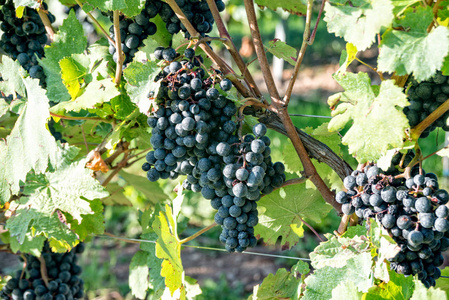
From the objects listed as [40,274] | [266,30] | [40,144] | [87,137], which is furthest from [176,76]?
[266,30]

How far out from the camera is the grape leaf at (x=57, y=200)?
1303 mm

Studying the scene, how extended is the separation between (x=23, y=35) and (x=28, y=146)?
536mm

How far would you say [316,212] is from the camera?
1.34m

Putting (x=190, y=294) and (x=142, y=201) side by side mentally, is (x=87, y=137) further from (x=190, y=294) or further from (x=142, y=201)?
(x=142, y=201)

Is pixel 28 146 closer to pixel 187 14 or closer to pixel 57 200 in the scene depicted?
pixel 57 200

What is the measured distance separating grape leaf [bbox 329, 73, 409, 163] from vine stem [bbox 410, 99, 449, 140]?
0.12 meters

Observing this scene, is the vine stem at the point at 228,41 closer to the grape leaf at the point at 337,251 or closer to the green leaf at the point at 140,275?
the grape leaf at the point at 337,251

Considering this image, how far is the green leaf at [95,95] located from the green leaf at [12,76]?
0.13 metres

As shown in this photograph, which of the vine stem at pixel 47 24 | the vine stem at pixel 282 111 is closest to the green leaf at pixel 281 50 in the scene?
the vine stem at pixel 282 111

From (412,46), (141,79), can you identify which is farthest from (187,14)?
(412,46)

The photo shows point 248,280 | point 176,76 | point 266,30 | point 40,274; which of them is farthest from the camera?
point 266,30

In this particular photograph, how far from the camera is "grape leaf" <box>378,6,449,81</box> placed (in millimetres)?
812

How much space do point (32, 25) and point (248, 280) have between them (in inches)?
107

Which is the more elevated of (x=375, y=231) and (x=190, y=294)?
(x=375, y=231)
